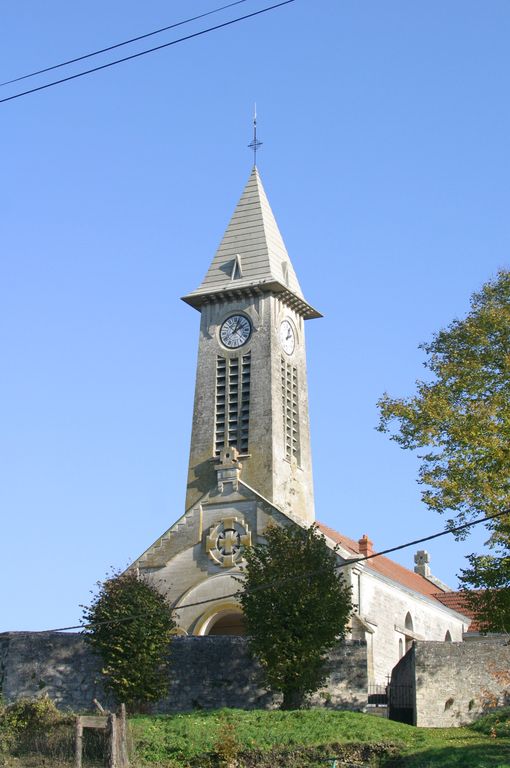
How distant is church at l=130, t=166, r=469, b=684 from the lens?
4647cm

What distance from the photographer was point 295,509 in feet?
166

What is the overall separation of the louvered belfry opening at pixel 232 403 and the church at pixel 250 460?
0.05 m

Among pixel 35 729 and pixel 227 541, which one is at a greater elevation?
pixel 227 541

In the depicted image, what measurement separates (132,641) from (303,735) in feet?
29.1

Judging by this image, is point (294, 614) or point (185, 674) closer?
point (294, 614)

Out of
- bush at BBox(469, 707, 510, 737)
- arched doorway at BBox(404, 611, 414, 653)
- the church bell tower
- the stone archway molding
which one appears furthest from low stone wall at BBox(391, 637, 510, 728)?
arched doorway at BBox(404, 611, 414, 653)

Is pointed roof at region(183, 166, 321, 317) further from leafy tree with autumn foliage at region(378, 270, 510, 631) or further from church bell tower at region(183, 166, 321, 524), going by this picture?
leafy tree with autumn foliage at region(378, 270, 510, 631)

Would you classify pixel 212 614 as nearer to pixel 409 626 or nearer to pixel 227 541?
pixel 227 541

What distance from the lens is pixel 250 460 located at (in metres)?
50.2

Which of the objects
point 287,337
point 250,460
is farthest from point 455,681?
point 287,337

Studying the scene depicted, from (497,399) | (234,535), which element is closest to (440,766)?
(497,399)

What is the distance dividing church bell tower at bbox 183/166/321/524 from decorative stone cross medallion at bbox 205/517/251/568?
7.02 feet

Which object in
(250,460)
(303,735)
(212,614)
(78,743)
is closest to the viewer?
(78,743)

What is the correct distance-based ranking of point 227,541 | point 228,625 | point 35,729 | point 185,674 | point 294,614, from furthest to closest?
point 228,625, point 227,541, point 185,674, point 294,614, point 35,729
